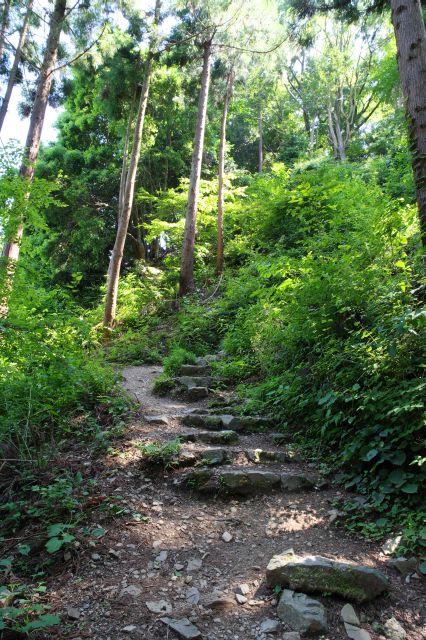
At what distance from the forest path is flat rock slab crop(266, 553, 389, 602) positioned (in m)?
0.06

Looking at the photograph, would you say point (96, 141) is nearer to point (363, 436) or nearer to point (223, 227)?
point (223, 227)

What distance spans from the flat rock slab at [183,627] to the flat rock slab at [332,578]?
62cm

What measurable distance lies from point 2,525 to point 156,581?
4.32 ft

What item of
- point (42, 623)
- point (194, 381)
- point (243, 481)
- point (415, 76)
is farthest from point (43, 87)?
point (42, 623)

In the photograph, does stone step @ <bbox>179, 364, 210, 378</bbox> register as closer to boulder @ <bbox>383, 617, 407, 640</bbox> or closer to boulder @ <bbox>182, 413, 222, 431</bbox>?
boulder @ <bbox>182, 413, 222, 431</bbox>

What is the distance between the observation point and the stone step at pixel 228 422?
5488 millimetres

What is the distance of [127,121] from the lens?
1515 centimetres

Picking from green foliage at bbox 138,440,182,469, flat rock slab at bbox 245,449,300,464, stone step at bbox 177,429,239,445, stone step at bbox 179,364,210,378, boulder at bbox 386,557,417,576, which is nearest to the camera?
boulder at bbox 386,557,417,576

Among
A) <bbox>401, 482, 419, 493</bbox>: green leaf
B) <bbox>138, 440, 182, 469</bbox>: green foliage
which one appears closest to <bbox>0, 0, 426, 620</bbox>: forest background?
<bbox>401, 482, 419, 493</bbox>: green leaf

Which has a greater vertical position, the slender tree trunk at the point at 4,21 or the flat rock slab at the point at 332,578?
the slender tree trunk at the point at 4,21

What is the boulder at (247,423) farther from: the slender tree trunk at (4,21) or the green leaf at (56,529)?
the slender tree trunk at (4,21)

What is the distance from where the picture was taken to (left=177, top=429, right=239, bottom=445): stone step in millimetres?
4969

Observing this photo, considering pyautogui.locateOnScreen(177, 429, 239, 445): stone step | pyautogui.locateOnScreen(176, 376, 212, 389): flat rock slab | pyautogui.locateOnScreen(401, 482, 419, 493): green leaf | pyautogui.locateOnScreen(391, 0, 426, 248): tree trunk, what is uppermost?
pyautogui.locateOnScreen(391, 0, 426, 248): tree trunk

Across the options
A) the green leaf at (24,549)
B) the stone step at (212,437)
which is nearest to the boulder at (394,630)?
the green leaf at (24,549)
